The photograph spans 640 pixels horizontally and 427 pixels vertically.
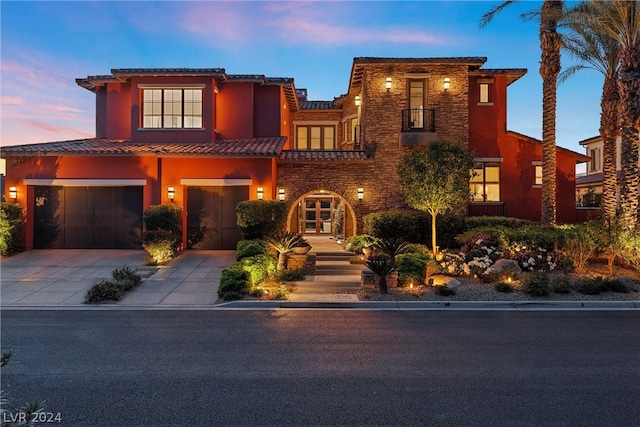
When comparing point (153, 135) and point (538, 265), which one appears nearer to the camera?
point (538, 265)

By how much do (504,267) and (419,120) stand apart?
27.4 feet

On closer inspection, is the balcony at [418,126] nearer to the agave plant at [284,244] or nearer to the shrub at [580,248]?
the shrub at [580,248]

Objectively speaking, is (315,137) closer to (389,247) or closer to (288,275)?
(288,275)

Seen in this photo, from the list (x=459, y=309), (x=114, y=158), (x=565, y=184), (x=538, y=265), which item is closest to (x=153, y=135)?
(x=114, y=158)

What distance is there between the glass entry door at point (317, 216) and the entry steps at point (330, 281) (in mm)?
7809

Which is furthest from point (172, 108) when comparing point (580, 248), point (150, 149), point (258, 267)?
point (580, 248)

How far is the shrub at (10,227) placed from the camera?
14.0 metres

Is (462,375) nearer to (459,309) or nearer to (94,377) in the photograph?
(459,309)

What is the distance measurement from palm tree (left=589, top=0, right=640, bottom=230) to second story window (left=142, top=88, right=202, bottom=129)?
52.0 ft

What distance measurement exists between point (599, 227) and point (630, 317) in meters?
4.33

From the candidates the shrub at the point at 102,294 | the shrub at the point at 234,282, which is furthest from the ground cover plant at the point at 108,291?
the shrub at the point at 234,282

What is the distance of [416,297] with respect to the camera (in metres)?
9.80

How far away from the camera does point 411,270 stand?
10.9 meters

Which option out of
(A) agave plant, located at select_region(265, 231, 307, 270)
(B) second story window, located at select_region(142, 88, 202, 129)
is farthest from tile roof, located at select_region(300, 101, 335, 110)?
(A) agave plant, located at select_region(265, 231, 307, 270)
